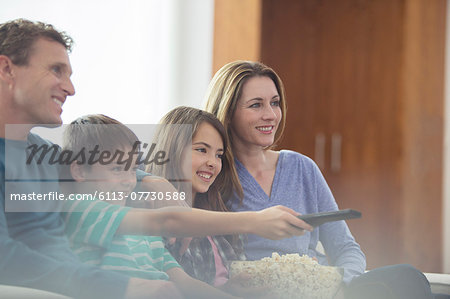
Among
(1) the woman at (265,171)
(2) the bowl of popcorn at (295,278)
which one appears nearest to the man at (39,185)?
(2) the bowl of popcorn at (295,278)

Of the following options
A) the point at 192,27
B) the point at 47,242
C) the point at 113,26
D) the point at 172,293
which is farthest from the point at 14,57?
the point at 192,27

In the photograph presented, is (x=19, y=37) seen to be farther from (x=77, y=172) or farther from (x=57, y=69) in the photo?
(x=77, y=172)

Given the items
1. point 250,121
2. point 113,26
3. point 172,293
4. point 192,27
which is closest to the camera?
point 172,293

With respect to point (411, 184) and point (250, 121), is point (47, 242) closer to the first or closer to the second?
point (250, 121)

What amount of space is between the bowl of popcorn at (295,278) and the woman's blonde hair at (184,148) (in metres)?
0.15

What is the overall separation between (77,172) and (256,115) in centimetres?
33

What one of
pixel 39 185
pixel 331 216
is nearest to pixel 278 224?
pixel 331 216

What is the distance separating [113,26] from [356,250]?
0.76 m

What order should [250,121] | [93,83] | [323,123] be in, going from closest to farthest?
[250,121], [93,83], [323,123]

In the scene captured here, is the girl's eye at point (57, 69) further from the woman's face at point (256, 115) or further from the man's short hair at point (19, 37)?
the woman's face at point (256, 115)

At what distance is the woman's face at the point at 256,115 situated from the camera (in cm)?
89

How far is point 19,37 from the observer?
649 millimetres

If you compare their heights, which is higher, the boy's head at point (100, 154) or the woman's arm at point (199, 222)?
the boy's head at point (100, 154)

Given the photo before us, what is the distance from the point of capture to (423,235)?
1.93 m
